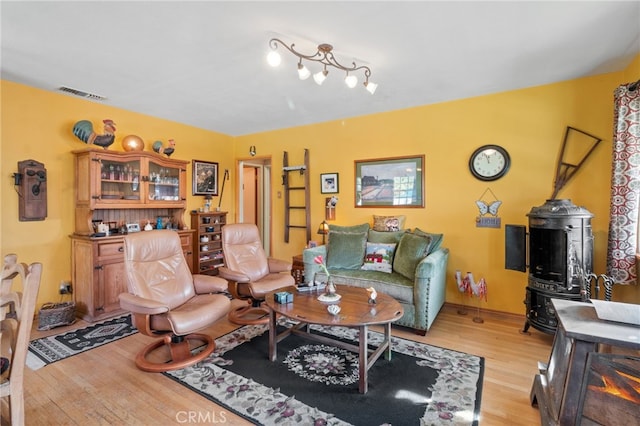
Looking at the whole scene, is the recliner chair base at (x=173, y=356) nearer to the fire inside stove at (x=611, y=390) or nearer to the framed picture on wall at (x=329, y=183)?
the fire inside stove at (x=611, y=390)

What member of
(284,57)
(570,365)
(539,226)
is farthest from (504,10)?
(570,365)

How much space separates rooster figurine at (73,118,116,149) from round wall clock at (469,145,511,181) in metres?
4.24

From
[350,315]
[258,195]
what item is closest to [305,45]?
[350,315]

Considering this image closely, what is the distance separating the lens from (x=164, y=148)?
431 cm

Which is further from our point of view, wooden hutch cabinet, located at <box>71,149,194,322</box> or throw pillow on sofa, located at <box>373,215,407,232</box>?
throw pillow on sofa, located at <box>373,215,407,232</box>

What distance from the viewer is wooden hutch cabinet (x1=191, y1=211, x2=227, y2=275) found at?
4566mm

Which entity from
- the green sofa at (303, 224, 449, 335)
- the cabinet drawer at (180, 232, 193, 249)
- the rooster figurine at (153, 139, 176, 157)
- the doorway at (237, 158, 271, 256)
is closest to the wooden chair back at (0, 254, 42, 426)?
the green sofa at (303, 224, 449, 335)

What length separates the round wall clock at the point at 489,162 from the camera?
3.28 m

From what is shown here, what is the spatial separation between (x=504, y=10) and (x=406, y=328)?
272 centimetres

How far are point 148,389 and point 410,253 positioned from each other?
2.54 meters

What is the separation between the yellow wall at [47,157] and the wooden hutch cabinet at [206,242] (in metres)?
1.47

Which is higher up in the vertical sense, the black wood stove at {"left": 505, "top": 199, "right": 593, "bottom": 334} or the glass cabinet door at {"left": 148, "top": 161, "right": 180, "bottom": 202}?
the glass cabinet door at {"left": 148, "top": 161, "right": 180, "bottom": 202}

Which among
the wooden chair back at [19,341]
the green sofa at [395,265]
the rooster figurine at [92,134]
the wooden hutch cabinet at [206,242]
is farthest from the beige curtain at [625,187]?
the rooster figurine at [92,134]

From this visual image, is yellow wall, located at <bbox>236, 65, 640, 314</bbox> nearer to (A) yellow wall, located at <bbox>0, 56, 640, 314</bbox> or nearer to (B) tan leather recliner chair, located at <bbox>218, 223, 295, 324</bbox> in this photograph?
(A) yellow wall, located at <bbox>0, 56, 640, 314</bbox>
